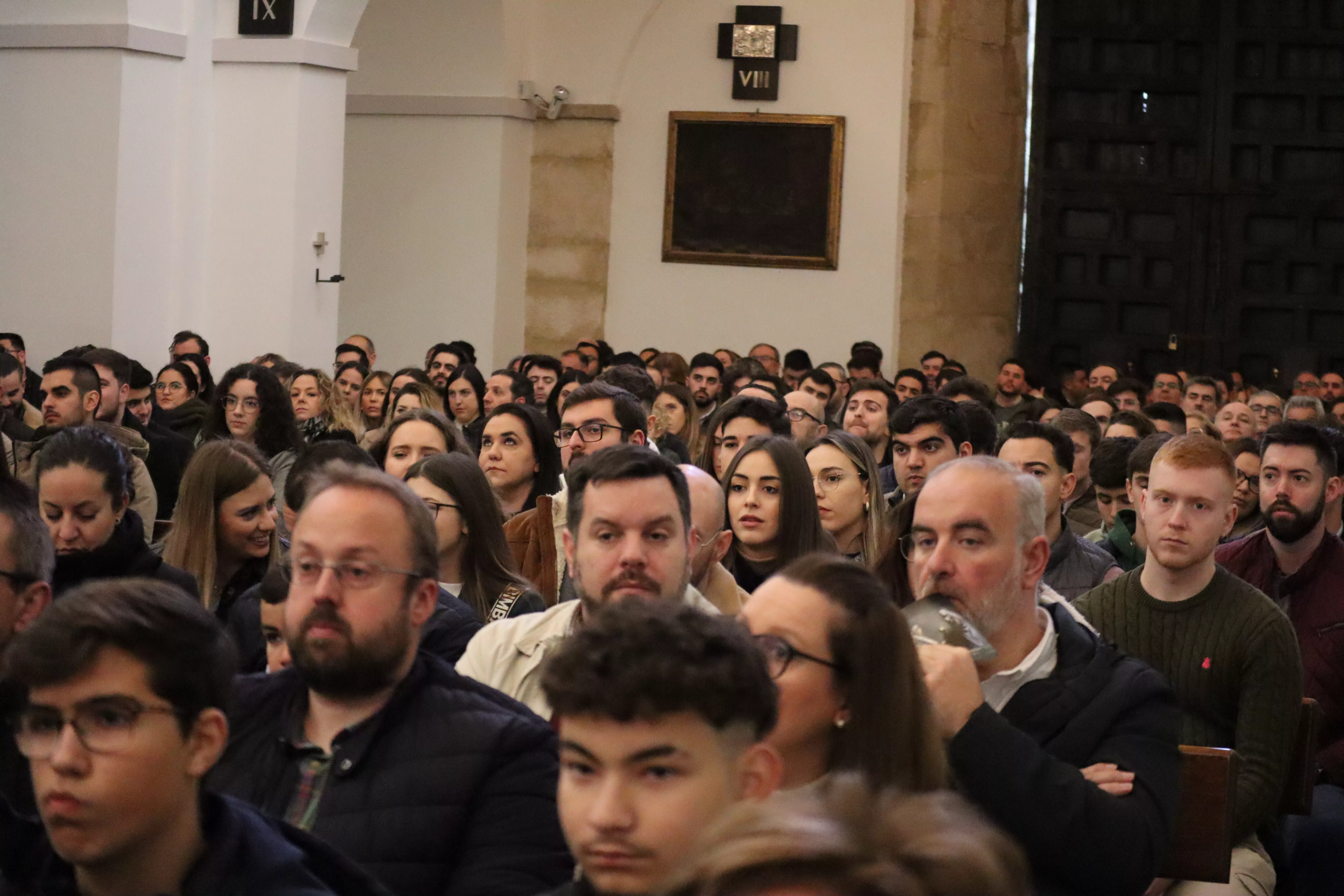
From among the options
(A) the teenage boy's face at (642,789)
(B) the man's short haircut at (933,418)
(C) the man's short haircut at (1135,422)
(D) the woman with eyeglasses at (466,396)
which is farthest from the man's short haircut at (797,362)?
(A) the teenage boy's face at (642,789)

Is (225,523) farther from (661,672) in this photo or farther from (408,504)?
(661,672)

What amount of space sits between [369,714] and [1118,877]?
1.43 meters

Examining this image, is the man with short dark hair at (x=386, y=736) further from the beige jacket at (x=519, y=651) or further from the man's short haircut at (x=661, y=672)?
the man's short haircut at (x=661, y=672)

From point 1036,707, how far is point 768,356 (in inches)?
536

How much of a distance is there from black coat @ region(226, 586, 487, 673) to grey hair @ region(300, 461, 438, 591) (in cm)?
69

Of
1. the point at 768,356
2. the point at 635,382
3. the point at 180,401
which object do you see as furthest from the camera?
the point at 768,356

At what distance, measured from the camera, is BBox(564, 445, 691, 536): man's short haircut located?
14.3 ft

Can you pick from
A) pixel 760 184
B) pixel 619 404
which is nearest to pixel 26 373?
pixel 619 404

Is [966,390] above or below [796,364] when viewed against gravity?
below

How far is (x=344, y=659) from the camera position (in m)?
3.50

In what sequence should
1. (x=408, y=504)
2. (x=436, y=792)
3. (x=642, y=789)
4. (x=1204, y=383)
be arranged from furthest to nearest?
(x=1204, y=383) < (x=408, y=504) < (x=436, y=792) < (x=642, y=789)

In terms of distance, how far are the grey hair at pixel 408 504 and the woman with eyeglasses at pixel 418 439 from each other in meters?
3.01

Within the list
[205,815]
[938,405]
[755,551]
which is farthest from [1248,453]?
[205,815]

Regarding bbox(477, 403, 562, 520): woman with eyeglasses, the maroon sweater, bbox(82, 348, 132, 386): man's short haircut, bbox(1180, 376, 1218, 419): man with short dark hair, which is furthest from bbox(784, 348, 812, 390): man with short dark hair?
the maroon sweater
